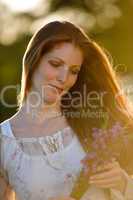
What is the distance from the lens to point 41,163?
1.92 metres

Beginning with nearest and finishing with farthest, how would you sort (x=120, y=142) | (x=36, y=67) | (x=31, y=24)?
(x=120, y=142) → (x=36, y=67) → (x=31, y=24)

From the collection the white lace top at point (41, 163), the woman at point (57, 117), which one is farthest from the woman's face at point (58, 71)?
the white lace top at point (41, 163)

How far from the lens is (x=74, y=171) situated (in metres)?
1.92

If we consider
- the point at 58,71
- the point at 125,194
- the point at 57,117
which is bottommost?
the point at 125,194

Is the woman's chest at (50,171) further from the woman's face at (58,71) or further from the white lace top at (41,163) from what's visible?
the woman's face at (58,71)

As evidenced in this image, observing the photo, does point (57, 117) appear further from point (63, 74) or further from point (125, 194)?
point (125, 194)

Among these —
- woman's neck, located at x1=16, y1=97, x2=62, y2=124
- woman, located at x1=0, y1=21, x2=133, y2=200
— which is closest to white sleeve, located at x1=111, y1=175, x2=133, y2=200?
woman, located at x1=0, y1=21, x2=133, y2=200

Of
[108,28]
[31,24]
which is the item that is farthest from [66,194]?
[31,24]

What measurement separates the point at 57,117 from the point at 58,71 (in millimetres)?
120

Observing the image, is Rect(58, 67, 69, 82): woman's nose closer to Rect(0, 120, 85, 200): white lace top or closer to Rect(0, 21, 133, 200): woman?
Rect(0, 21, 133, 200): woman

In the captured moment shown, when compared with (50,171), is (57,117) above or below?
above

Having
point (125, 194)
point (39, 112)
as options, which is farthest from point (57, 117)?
point (125, 194)

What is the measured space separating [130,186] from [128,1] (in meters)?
5.09

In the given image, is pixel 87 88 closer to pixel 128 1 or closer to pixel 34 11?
pixel 128 1
